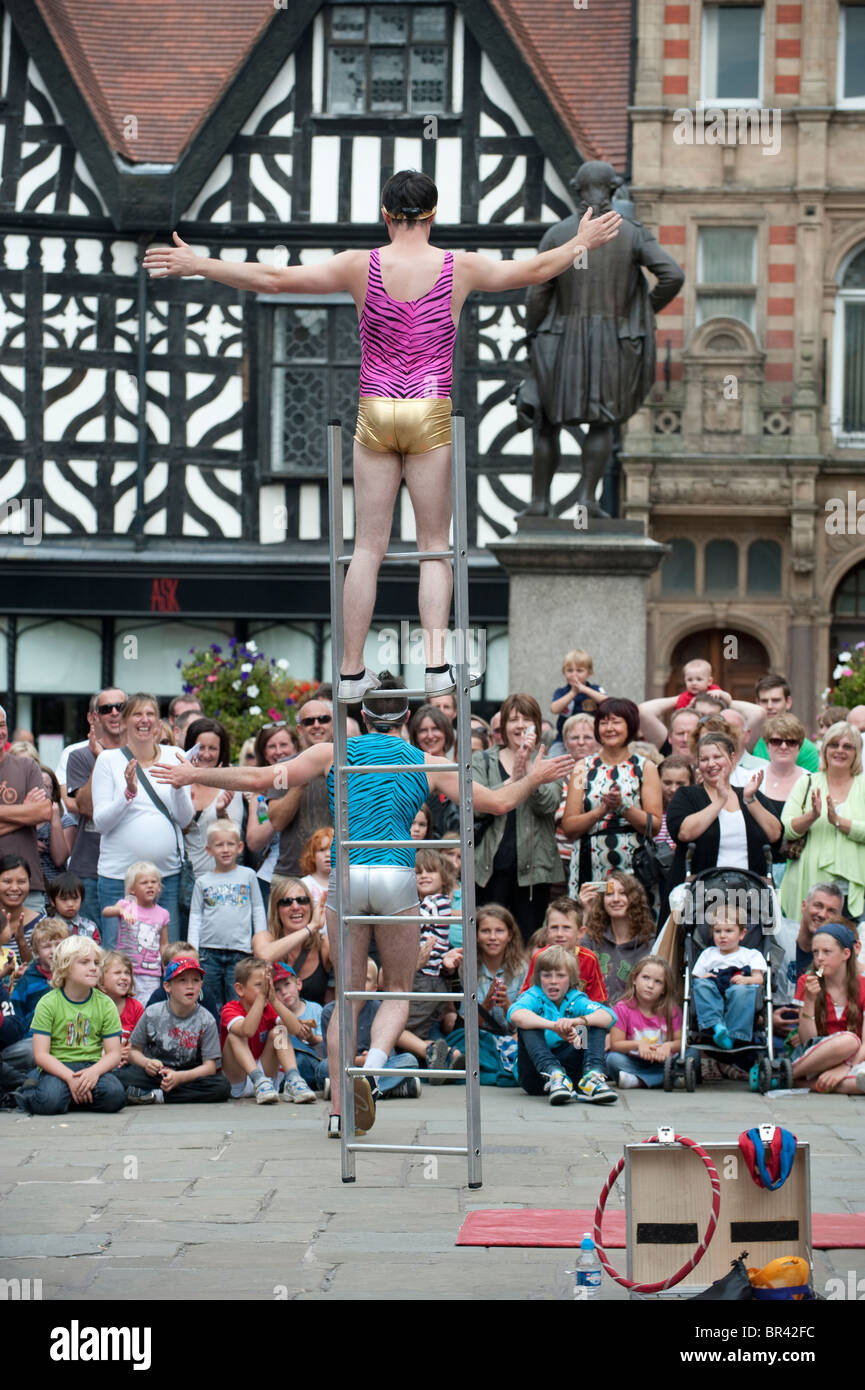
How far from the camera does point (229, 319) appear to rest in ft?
76.2

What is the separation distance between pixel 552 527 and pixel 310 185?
1189 cm

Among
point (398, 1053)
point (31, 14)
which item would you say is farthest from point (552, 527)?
point (31, 14)

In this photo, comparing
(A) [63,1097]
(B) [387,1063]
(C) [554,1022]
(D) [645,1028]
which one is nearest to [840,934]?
(D) [645,1028]

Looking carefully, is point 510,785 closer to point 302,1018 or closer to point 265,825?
point 302,1018

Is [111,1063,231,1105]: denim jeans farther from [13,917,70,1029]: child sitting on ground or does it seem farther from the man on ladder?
the man on ladder

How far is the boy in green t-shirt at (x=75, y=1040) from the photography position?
8.80 metres

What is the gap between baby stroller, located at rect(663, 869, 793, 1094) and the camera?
9297 millimetres

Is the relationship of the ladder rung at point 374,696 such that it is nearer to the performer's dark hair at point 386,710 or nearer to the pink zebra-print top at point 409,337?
the performer's dark hair at point 386,710

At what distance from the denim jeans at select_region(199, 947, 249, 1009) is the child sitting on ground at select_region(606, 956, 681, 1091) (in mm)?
1829

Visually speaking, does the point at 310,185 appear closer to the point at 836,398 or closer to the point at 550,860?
the point at 836,398

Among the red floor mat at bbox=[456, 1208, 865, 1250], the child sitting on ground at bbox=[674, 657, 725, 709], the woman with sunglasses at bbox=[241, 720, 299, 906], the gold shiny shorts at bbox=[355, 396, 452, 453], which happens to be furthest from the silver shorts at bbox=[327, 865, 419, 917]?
the child sitting on ground at bbox=[674, 657, 725, 709]

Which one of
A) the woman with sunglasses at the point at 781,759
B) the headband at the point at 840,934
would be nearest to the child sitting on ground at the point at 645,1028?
the headband at the point at 840,934
